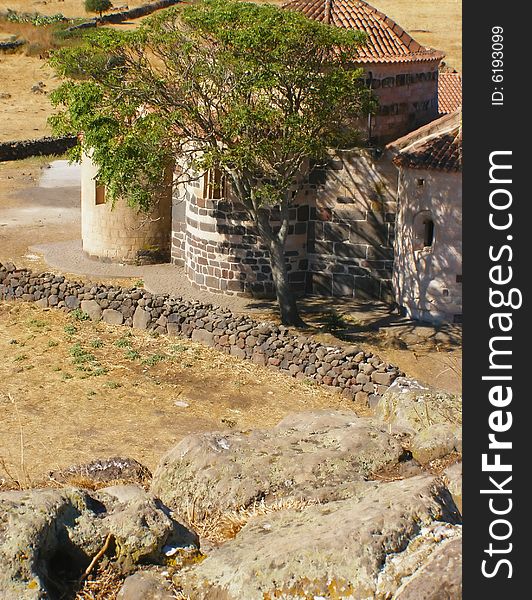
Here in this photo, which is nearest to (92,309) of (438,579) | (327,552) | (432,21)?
(327,552)

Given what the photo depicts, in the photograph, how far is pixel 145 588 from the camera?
680cm

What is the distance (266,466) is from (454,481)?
1.71 metres

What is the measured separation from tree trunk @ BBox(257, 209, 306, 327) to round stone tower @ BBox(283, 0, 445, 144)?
369 centimetres

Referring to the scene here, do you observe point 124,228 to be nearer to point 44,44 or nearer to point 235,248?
point 235,248

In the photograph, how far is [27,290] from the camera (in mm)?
22500

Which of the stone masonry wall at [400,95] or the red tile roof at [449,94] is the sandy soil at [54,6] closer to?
the red tile roof at [449,94]

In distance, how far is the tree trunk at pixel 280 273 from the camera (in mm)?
20828

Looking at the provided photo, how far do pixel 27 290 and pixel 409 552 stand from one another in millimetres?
17239

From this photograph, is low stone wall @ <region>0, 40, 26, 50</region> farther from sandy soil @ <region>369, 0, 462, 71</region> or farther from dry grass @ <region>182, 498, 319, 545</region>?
dry grass @ <region>182, 498, 319, 545</region>

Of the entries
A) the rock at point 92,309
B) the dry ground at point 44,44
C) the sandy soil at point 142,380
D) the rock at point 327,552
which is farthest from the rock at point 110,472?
the dry ground at point 44,44

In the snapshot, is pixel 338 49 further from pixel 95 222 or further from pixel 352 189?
pixel 95 222

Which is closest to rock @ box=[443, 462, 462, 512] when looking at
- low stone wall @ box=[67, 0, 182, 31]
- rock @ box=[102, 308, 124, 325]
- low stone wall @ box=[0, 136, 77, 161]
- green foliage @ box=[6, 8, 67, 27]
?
rock @ box=[102, 308, 124, 325]

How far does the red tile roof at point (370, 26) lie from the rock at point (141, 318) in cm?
741

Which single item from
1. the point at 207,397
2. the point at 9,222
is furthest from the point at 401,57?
the point at 9,222
